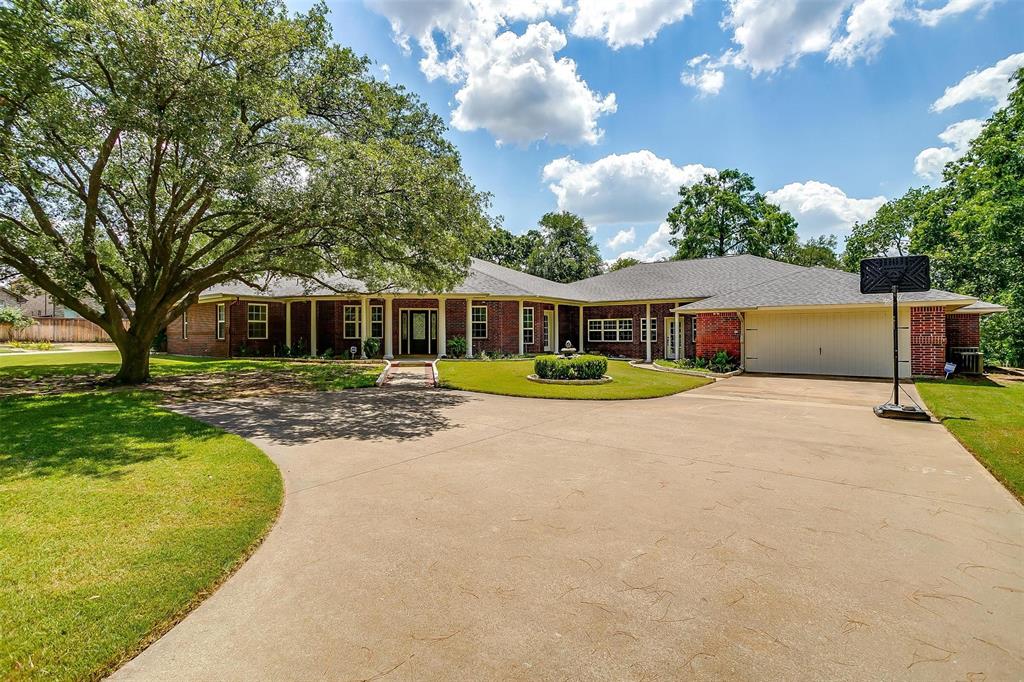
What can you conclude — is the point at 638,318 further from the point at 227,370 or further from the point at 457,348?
the point at 227,370

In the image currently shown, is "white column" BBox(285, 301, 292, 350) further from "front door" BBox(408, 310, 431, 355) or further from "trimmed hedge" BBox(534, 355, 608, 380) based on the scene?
"trimmed hedge" BBox(534, 355, 608, 380)

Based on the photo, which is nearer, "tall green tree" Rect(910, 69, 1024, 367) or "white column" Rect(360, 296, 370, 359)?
"tall green tree" Rect(910, 69, 1024, 367)

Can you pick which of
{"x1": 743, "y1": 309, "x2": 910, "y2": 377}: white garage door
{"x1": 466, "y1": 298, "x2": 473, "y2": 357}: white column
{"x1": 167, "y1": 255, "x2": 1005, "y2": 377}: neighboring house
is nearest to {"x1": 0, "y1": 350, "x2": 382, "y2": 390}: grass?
{"x1": 167, "y1": 255, "x2": 1005, "y2": 377}: neighboring house

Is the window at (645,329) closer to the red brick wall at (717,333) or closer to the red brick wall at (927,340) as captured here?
the red brick wall at (717,333)

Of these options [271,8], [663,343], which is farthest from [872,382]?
[271,8]

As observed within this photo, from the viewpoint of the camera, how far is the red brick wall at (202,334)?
23188 millimetres

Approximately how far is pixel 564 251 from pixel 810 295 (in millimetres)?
32717

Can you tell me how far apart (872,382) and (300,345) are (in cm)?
2254

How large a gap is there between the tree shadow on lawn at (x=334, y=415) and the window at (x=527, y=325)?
10.3 metres

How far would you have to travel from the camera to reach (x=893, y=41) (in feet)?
38.1

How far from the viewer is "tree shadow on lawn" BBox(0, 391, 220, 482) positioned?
18.0 ft

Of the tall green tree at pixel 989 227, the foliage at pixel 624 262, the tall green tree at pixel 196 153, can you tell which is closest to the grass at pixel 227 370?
the tall green tree at pixel 196 153

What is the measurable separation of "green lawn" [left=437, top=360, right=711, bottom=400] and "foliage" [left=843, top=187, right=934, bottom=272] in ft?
115

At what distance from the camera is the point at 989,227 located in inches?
690
